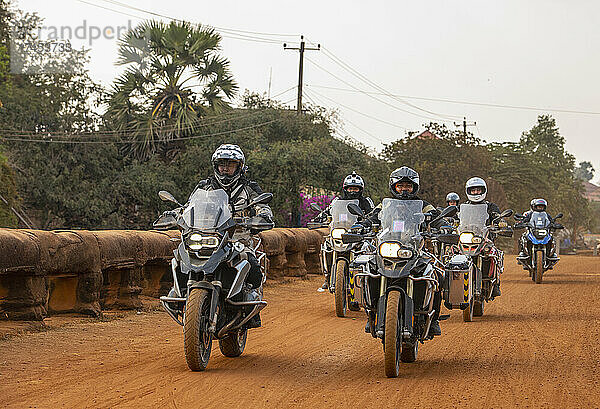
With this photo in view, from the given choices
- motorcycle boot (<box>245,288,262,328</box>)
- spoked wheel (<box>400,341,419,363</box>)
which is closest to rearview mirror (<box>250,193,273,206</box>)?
motorcycle boot (<box>245,288,262,328</box>)

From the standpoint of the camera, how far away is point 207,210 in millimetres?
9250

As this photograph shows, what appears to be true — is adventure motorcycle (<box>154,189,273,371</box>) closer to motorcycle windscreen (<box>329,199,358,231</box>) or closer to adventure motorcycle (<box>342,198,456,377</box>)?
adventure motorcycle (<box>342,198,456,377</box>)

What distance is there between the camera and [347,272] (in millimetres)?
15039

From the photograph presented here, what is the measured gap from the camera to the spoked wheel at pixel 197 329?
28.6 ft

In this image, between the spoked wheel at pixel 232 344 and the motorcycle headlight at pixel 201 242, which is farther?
the spoked wheel at pixel 232 344

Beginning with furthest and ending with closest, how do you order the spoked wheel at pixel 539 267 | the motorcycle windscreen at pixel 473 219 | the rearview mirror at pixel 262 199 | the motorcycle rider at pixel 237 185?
the spoked wheel at pixel 539 267 < the motorcycle windscreen at pixel 473 219 < the motorcycle rider at pixel 237 185 < the rearview mirror at pixel 262 199

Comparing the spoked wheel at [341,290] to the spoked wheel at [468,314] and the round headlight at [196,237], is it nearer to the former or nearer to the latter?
the spoked wheel at [468,314]

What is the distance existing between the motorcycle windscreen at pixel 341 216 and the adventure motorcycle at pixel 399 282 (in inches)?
220

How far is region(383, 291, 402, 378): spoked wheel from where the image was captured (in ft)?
28.7

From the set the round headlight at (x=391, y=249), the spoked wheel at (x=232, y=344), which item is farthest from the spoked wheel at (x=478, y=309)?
the round headlight at (x=391, y=249)

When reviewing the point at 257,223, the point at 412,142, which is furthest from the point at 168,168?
the point at 257,223

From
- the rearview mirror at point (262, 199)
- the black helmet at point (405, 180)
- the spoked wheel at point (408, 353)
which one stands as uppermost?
the black helmet at point (405, 180)

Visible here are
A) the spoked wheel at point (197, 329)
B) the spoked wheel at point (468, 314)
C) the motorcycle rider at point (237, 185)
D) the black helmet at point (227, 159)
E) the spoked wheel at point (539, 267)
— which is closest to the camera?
the spoked wheel at point (197, 329)

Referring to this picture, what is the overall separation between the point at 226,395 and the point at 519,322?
775 cm
